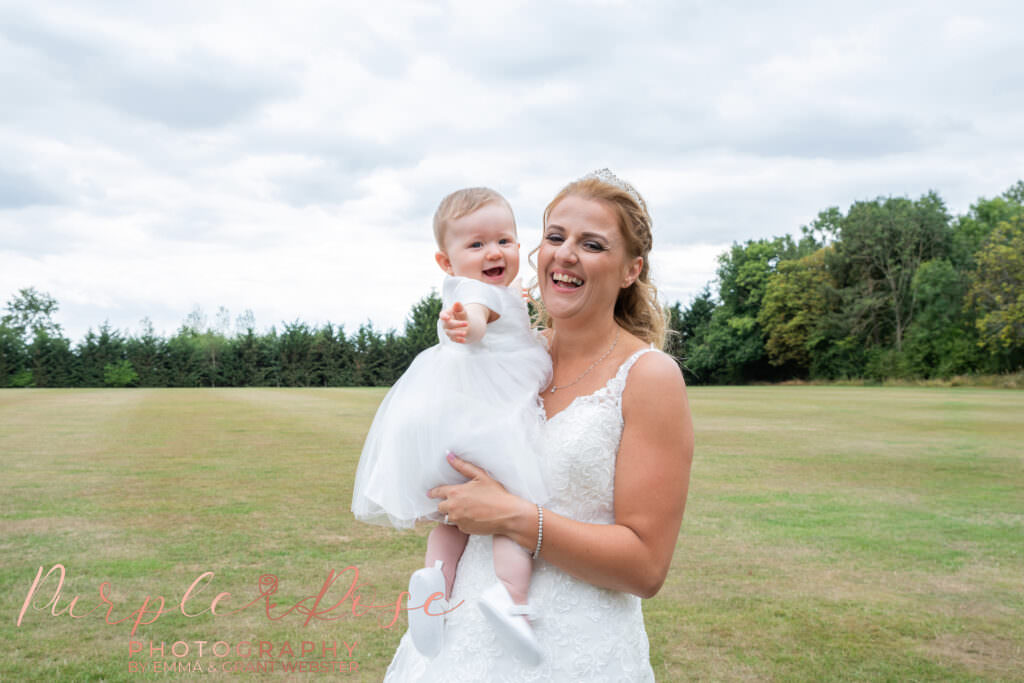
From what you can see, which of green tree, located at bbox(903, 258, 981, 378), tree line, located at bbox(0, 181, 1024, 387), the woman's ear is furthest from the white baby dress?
green tree, located at bbox(903, 258, 981, 378)

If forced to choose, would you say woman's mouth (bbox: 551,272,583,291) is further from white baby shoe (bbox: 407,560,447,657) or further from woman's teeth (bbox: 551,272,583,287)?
white baby shoe (bbox: 407,560,447,657)

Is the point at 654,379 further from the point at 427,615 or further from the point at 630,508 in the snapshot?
the point at 427,615

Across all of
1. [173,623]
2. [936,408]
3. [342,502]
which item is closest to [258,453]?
[342,502]

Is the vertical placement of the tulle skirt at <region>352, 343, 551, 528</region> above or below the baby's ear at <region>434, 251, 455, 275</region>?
below

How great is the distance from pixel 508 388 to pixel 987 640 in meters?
5.64

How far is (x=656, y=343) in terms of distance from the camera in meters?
2.72

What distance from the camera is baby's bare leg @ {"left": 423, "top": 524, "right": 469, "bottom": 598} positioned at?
2.43m

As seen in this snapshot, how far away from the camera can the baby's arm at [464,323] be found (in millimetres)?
2473

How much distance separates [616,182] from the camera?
2.53 metres

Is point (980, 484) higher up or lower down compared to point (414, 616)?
lower down

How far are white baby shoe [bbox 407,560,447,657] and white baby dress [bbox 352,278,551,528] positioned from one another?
19cm

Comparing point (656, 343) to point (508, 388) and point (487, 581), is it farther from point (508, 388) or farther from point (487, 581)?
point (487, 581)

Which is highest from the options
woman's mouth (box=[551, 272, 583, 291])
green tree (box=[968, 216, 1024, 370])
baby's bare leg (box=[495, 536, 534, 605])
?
green tree (box=[968, 216, 1024, 370])

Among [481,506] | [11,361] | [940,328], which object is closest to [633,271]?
[481,506]
